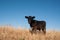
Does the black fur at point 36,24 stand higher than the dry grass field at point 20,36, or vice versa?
the black fur at point 36,24

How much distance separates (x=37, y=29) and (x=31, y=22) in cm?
94

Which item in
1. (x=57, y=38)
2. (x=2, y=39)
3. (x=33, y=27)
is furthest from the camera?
(x=33, y=27)

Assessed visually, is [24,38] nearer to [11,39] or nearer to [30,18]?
[11,39]

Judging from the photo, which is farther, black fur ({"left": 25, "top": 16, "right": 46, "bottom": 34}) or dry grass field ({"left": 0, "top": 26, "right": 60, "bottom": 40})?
black fur ({"left": 25, "top": 16, "right": 46, "bottom": 34})

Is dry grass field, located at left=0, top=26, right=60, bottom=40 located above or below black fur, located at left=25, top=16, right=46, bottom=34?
below

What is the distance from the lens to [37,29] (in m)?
16.6

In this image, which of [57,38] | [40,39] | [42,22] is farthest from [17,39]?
[42,22]

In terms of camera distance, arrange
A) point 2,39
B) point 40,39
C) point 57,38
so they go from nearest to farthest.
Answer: point 2,39 → point 40,39 → point 57,38

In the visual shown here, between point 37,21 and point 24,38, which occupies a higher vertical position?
point 37,21

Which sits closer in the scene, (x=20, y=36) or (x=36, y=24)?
(x=20, y=36)

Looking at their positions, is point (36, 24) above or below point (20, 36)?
above

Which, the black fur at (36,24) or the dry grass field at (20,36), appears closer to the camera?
the dry grass field at (20,36)

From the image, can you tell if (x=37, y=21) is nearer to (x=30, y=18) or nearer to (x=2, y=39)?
(x=30, y=18)

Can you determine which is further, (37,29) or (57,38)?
(37,29)
